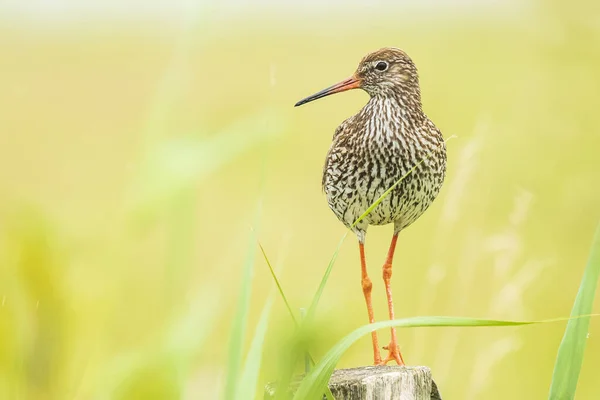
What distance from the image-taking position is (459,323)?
1751 millimetres

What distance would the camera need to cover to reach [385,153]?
4.43m

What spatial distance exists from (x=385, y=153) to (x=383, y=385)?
1797 millimetres

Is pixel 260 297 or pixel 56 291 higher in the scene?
pixel 56 291

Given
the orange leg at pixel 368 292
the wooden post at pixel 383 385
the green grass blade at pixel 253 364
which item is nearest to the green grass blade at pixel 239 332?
the green grass blade at pixel 253 364

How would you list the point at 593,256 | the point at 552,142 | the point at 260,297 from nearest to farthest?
the point at 593,256 → the point at 552,142 → the point at 260,297

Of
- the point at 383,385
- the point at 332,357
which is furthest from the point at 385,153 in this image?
the point at 332,357

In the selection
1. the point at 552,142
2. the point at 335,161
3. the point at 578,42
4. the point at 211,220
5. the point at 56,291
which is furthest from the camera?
the point at 211,220

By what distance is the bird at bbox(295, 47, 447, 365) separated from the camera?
4383mm

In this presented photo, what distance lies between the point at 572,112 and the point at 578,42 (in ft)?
2.22

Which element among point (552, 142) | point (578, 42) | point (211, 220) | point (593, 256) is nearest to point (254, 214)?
point (593, 256)

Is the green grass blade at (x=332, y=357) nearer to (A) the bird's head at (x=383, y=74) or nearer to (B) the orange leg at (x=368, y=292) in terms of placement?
(B) the orange leg at (x=368, y=292)

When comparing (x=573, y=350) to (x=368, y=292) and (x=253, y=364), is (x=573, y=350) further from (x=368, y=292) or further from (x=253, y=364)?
(x=368, y=292)

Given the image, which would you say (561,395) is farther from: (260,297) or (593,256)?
(260,297)

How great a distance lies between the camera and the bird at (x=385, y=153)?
4383 millimetres
